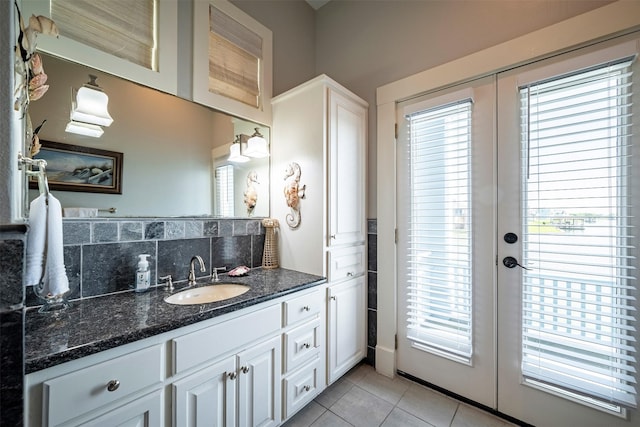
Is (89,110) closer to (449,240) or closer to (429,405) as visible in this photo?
(449,240)

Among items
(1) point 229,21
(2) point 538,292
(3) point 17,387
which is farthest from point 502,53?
(3) point 17,387

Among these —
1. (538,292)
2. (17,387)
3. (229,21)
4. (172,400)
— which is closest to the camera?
(17,387)

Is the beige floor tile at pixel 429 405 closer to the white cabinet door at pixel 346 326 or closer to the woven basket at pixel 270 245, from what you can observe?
the white cabinet door at pixel 346 326

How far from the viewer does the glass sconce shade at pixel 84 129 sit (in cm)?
116

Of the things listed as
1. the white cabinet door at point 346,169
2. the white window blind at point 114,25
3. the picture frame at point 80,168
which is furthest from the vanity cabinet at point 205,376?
the white window blind at point 114,25

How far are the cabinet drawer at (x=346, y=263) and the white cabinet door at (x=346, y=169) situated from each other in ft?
0.21

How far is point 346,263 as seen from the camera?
183cm

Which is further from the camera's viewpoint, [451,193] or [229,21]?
[229,21]

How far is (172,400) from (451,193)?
1.78m

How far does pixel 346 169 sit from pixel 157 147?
119 centimetres

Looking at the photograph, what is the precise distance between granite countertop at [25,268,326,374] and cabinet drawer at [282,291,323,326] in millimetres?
87

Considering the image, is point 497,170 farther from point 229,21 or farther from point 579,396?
point 229,21

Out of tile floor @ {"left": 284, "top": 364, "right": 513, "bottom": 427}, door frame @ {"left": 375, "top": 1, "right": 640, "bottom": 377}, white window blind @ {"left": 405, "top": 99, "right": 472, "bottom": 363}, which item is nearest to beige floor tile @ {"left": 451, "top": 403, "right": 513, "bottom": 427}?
tile floor @ {"left": 284, "top": 364, "right": 513, "bottom": 427}

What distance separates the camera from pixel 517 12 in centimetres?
146
